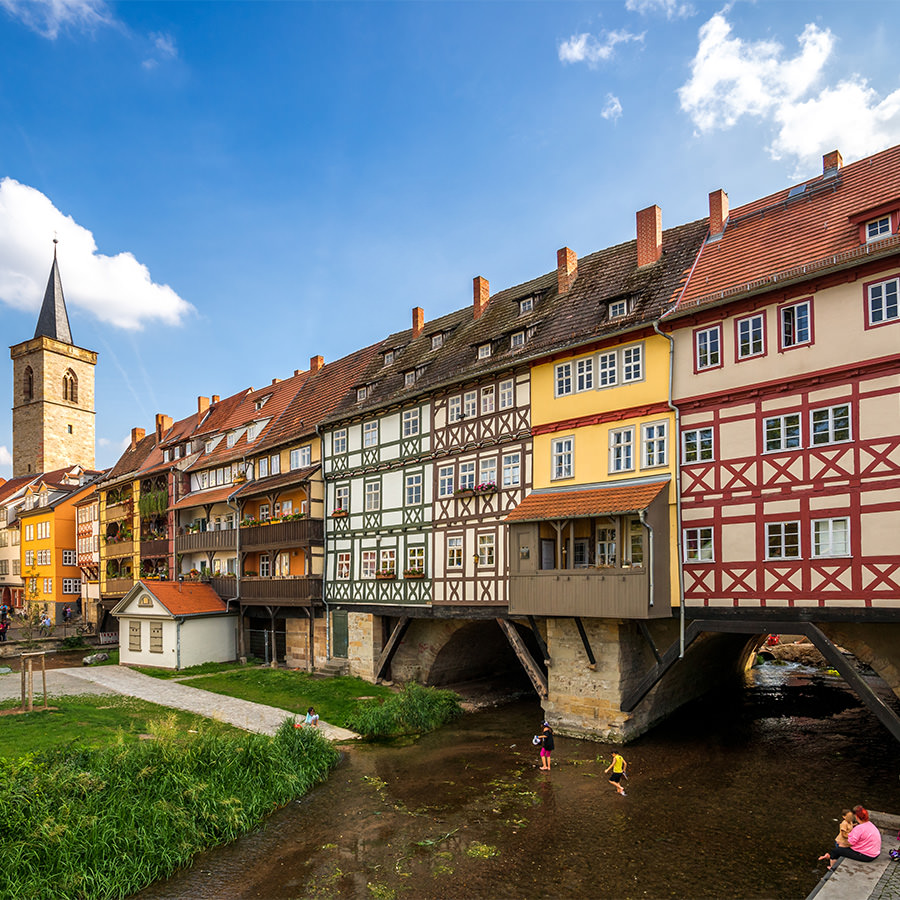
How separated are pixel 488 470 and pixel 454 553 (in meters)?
3.13

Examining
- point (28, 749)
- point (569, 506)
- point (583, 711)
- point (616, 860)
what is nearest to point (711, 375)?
point (569, 506)

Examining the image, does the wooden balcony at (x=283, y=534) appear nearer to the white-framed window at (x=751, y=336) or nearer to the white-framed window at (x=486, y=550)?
the white-framed window at (x=486, y=550)

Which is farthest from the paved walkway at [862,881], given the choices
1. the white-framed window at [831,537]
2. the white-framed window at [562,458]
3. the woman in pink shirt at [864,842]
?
the white-framed window at [562,458]

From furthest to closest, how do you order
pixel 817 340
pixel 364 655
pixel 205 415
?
pixel 205 415 < pixel 364 655 < pixel 817 340

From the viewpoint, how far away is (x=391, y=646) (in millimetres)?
26203

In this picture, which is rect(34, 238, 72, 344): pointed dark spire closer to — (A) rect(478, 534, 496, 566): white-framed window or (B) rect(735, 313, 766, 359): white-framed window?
(A) rect(478, 534, 496, 566): white-framed window

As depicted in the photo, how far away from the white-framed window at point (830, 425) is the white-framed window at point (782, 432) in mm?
366

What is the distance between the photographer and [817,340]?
16031 millimetres

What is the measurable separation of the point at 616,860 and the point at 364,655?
1636 cm

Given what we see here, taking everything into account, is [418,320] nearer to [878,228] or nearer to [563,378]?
[563,378]

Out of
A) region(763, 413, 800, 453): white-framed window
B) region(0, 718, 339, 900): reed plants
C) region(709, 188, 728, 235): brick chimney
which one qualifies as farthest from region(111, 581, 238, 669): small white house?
region(709, 188, 728, 235): brick chimney

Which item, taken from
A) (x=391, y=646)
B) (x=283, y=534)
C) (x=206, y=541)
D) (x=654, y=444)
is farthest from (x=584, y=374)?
(x=206, y=541)

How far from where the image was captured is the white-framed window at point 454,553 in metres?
23.6

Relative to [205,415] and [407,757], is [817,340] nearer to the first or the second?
[407,757]
